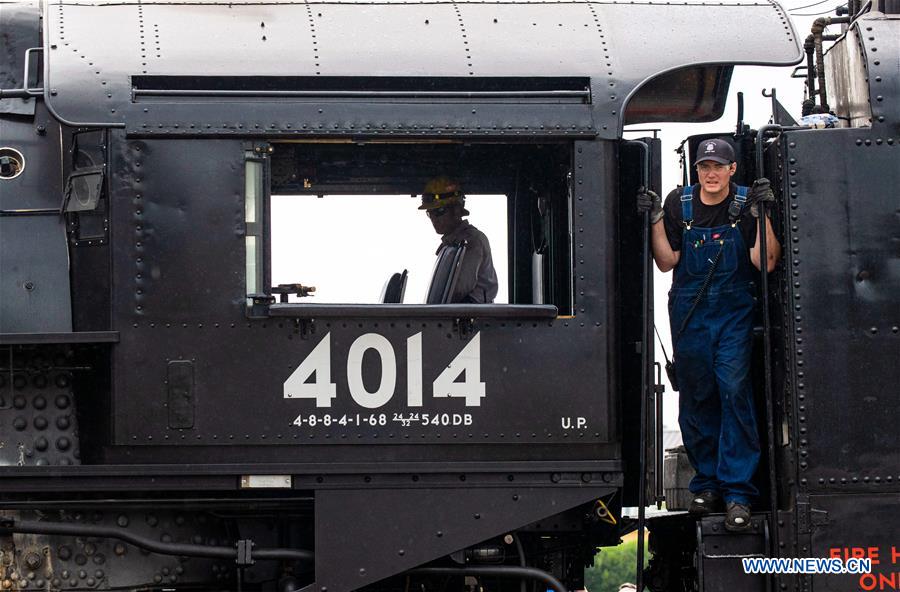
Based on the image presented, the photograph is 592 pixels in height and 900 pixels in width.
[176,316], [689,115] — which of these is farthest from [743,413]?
[176,316]

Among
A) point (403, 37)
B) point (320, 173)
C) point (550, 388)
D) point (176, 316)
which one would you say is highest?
point (403, 37)

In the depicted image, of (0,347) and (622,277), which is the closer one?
(0,347)

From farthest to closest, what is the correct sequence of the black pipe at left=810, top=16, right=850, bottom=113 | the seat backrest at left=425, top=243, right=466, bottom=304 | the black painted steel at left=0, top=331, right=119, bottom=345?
1. the black pipe at left=810, top=16, right=850, bottom=113
2. the seat backrest at left=425, top=243, right=466, bottom=304
3. the black painted steel at left=0, top=331, right=119, bottom=345

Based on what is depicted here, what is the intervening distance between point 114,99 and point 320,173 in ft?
3.56

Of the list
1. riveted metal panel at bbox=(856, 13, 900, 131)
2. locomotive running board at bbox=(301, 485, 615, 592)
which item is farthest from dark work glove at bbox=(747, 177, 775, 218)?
locomotive running board at bbox=(301, 485, 615, 592)

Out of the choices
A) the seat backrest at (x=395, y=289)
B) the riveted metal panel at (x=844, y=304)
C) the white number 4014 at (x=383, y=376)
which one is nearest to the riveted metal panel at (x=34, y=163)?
the white number 4014 at (x=383, y=376)

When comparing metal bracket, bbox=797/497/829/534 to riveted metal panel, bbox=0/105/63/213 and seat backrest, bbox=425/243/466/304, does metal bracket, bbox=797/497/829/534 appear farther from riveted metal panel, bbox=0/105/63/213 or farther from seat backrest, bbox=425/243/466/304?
riveted metal panel, bbox=0/105/63/213

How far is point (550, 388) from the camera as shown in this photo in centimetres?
620

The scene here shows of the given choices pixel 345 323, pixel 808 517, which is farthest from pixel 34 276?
pixel 808 517

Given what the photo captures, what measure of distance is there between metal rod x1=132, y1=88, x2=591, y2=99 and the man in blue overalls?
2.30ft

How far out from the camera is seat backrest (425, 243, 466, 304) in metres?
6.34

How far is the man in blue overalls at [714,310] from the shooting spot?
6383 mm

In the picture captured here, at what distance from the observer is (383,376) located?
6156mm

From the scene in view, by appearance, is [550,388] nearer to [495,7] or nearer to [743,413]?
[743,413]
